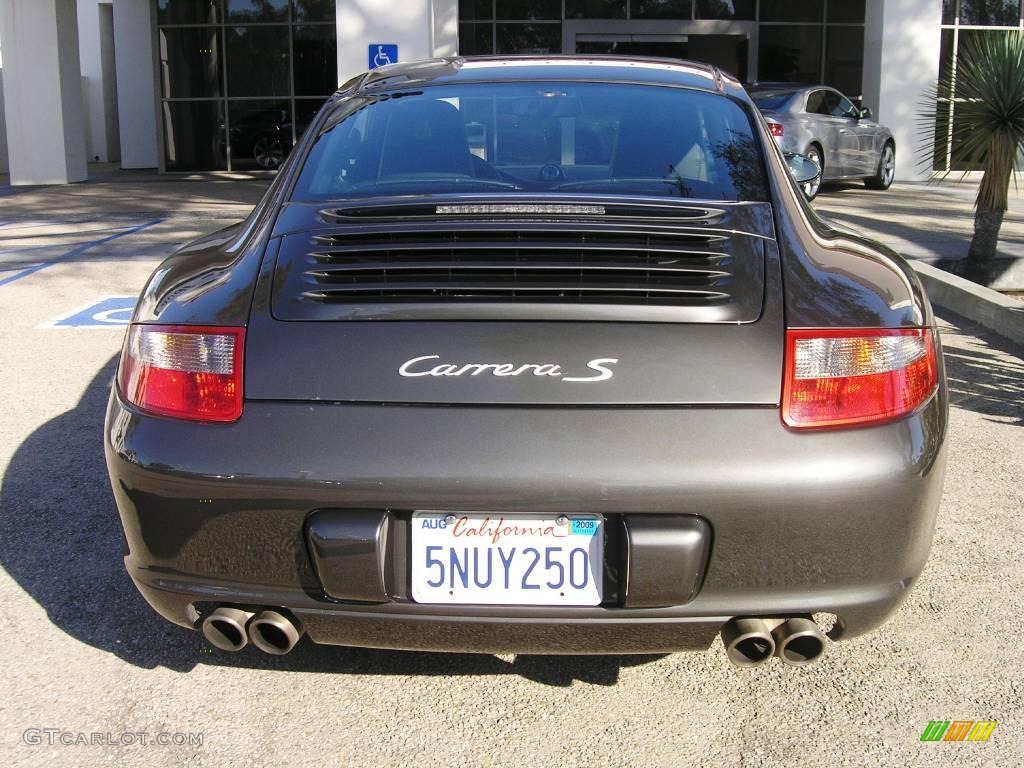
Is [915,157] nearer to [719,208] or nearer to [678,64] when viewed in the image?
[678,64]

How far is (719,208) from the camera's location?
111 inches

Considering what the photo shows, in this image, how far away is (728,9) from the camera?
22000 mm

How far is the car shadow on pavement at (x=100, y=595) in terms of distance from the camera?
2.94m

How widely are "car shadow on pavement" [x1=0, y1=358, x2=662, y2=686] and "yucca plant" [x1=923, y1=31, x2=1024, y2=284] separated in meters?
7.56

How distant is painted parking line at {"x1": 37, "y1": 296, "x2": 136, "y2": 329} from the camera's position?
7239 millimetres

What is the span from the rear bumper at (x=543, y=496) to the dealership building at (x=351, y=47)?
47.7 feet

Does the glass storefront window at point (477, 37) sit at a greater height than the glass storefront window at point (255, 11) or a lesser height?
lesser

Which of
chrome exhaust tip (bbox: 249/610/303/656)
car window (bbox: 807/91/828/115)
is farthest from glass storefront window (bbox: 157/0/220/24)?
chrome exhaust tip (bbox: 249/610/303/656)

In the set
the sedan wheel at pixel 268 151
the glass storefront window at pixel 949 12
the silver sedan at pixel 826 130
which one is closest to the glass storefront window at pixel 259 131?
the sedan wheel at pixel 268 151

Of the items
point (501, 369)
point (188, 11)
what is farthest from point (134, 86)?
point (501, 369)

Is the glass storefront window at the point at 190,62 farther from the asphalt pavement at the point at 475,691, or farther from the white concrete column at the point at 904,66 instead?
the asphalt pavement at the point at 475,691

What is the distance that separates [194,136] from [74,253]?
1430 centimetres

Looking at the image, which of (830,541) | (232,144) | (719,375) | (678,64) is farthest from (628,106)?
(232,144)

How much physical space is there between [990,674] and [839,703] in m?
0.46
